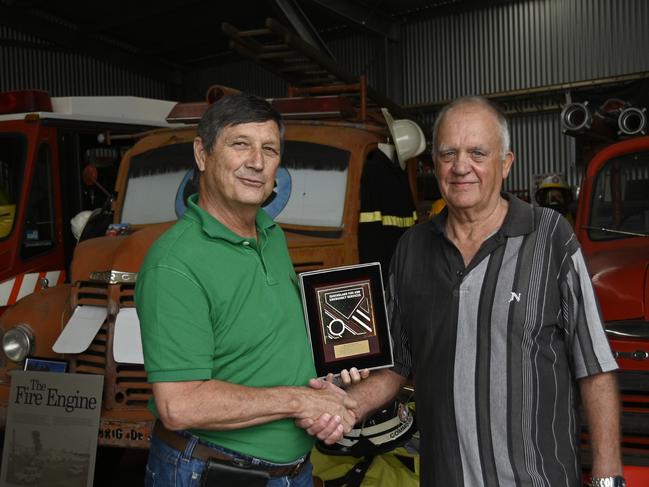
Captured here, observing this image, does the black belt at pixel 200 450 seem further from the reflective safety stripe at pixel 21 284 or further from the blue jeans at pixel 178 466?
A: the reflective safety stripe at pixel 21 284

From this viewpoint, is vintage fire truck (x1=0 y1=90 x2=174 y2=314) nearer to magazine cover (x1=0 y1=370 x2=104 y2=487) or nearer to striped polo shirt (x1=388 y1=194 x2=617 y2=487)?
magazine cover (x1=0 y1=370 x2=104 y2=487)

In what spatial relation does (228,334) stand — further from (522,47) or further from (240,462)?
(522,47)

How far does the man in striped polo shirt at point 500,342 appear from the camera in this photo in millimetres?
1858

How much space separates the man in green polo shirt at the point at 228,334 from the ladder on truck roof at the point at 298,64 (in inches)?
124

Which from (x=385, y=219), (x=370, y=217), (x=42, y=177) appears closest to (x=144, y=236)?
(x=370, y=217)

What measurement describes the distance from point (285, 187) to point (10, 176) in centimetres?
254

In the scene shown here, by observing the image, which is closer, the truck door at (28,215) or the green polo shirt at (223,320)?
the green polo shirt at (223,320)

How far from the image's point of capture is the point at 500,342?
188cm

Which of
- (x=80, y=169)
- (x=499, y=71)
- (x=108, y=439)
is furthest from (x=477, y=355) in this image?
(x=499, y=71)

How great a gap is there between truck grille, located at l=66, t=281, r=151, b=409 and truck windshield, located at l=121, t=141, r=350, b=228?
912 mm

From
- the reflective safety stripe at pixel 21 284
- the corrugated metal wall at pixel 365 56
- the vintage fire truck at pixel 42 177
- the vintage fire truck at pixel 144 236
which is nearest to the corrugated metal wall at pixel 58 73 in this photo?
the corrugated metal wall at pixel 365 56

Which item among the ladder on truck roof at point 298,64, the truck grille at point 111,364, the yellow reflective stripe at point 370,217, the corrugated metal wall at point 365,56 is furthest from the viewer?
the corrugated metal wall at point 365,56

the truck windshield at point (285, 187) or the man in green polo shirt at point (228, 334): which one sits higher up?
the truck windshield at point (285, 187)

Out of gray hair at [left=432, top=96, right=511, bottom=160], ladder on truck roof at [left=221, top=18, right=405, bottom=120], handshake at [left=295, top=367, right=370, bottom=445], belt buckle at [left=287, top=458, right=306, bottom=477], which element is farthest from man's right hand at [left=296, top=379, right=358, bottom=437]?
ladder on truck roof at [left=221, top=18, right=405, bottom=120]
